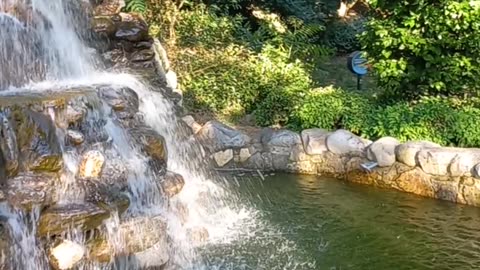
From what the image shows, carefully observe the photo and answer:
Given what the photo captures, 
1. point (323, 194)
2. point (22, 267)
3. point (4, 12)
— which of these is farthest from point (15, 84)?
point (323, 194)

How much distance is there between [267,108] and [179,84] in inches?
58.0

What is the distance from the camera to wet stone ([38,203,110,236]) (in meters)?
3.99

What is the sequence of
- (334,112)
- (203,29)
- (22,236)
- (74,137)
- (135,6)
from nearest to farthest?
1. (22,236)
2. (74,137)
3. (334,112)
4. (135,6)
5. (203,29)

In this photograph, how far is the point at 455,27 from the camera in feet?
24.8

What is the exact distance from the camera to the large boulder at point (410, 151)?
6.91 metres

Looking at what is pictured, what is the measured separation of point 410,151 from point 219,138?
2.42 metres

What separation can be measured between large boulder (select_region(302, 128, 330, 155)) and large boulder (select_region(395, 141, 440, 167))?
0.99 meters

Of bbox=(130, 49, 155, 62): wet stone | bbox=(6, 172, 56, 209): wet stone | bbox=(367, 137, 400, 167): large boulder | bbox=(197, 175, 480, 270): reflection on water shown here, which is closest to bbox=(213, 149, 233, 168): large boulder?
bbox=(197, 175, 480, 270): reflection on water

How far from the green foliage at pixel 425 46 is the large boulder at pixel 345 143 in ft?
3.54

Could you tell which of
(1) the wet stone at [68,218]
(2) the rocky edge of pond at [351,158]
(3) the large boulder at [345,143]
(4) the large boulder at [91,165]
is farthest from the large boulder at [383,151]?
(1) the wet stone at [68,218]

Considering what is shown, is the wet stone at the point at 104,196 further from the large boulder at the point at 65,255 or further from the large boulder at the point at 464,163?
the large boulder at the point at 464,163

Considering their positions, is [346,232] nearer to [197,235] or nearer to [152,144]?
[197,235]

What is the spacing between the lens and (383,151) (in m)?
7.16

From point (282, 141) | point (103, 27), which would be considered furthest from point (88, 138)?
point (282, 141)
